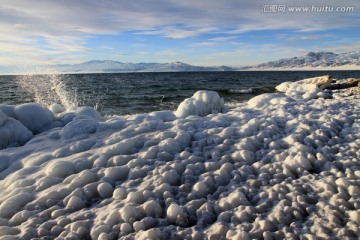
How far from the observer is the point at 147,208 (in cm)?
388

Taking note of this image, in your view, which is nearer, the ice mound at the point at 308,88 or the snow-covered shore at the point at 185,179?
the snow-covered shore at the point at 185,179

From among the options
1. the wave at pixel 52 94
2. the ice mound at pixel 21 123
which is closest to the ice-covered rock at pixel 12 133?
the ice mound at pixel 21 123

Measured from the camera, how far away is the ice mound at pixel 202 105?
380 inches

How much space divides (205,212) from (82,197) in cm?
186

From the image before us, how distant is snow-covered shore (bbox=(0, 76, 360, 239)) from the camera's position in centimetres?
363

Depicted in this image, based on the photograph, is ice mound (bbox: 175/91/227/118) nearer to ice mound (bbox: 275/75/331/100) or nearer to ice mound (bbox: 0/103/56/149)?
ice mound (bbox: 275/75/331/100)

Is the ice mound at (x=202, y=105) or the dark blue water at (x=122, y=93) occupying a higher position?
the ice mound at (x=202, y=105)

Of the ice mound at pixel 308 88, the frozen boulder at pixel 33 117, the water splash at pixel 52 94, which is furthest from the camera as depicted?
the water splash at pixel 52 94

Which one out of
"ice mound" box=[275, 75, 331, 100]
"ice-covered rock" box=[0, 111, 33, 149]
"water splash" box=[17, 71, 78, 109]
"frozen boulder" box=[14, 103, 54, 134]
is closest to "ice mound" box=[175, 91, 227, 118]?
"ice mound" box=[275, 75, 331, 100]

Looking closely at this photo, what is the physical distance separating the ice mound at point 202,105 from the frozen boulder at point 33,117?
13.5 ft

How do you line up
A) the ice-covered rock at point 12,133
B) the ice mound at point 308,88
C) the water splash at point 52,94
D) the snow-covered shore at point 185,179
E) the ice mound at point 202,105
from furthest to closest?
the water splash at point 52,94
the ice mound at point 308,88
the ice mound at point 202,105
the ice-covered rock at point 12,133
the snow-covered shore at point 185,179

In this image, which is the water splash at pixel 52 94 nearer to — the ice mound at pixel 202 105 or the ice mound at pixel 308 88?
the ice mound at pixel 202 105

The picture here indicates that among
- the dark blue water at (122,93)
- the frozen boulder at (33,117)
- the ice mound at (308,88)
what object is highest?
the frozen boulder at (33,117)

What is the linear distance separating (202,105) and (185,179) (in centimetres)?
577
